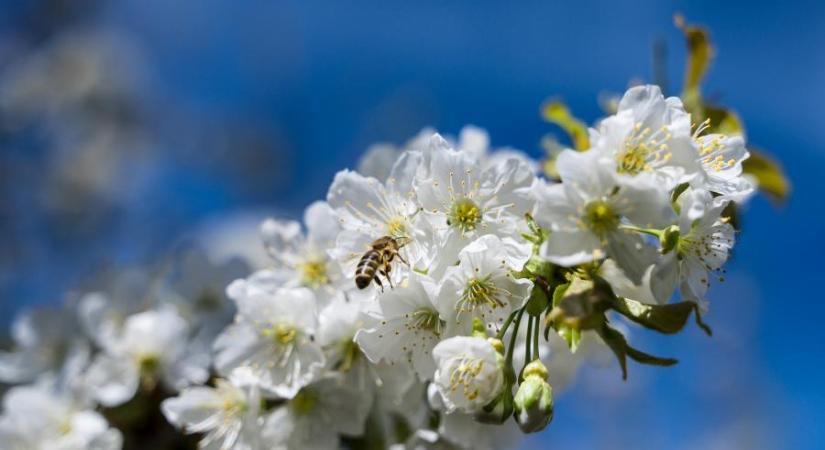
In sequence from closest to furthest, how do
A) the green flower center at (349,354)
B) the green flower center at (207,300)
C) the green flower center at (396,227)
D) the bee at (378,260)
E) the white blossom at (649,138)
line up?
the white blossom at (649,138) → the bee at (378,260) → the green flower center at (396,227) → the green flower center at (349,354) → the green flower center at (207,300)

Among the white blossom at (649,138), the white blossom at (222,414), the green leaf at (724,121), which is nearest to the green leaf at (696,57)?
the green leaf at (724,121)

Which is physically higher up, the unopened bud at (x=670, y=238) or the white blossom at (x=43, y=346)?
the white blossom at (x=43, y=346)

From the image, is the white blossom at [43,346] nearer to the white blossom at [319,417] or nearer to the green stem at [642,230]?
the white blossom at [319,417]

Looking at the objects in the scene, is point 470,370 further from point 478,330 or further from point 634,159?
point 634,159

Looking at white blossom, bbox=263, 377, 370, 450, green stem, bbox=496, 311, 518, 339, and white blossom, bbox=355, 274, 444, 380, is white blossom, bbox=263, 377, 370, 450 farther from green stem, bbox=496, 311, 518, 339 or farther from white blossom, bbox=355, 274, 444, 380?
green stem, bbox=496, 311, 518, 339

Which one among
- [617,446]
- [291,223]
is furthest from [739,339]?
[291,223]

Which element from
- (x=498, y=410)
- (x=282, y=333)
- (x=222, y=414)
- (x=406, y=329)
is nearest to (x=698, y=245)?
(x=498, y=410)

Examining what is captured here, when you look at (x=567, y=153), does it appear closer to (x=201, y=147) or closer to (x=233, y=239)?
(x=233, y=239)
